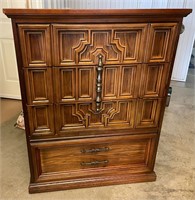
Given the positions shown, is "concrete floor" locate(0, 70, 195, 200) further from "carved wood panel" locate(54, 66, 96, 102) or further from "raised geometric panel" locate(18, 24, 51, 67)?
"raised geometric panel" locate(18, 24, 51, 67)

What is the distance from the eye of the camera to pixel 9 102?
2533mm

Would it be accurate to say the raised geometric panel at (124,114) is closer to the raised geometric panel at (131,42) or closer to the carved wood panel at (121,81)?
the carved wood panel at (121,81)

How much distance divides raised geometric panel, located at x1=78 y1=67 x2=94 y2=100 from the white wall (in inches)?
30.2

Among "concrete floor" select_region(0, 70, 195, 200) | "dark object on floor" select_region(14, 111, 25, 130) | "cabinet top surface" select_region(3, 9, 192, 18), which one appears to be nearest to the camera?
"cabinet top surface" select_region(3, 9, 192, 18)

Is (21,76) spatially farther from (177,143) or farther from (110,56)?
(177,143)

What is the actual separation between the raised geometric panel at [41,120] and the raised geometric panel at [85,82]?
186 mm

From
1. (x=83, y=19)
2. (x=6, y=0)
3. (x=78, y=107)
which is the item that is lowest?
(x=78, y=107)

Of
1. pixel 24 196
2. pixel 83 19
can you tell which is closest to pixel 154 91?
pixel 83 19

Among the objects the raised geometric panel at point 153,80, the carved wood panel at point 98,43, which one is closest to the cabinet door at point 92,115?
the raised geometric panel at point 153,80

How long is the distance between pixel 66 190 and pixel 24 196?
10.3 inches

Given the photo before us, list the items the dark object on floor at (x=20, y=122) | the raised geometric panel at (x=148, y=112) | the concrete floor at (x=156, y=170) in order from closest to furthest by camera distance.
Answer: the raised geometric panel at (x=148, y=112) → the concrete floor at (x=156, y=170) → the dark object on floor at (x=20, y=122)

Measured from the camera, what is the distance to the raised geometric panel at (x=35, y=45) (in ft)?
3.28

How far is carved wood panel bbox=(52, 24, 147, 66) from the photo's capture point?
3.40ft

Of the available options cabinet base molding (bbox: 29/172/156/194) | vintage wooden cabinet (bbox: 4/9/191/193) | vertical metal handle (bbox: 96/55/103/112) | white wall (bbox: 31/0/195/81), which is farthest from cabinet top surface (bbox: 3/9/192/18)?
cabinet base molding (bbox: 29/172/156/194)
